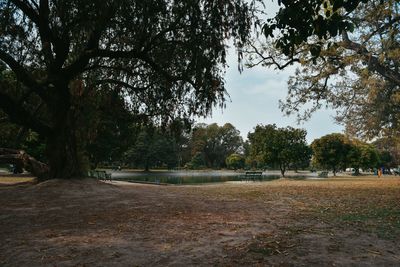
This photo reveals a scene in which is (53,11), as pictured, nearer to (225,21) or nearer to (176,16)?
(176,16)

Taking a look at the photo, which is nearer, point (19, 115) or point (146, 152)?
point (19, 115)

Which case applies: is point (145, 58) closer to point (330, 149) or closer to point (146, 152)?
point (330, 149)

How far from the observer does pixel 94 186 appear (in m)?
14.2

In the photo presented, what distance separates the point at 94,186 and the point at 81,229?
304 inches

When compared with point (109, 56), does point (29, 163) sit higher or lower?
lower

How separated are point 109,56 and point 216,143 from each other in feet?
343

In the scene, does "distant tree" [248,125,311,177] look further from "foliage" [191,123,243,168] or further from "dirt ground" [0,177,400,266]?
"foliage" [191,123,243,168]

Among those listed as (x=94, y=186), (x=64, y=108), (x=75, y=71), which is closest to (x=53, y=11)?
(x=75, y=71)

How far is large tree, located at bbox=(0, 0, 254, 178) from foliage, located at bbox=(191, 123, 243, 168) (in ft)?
307

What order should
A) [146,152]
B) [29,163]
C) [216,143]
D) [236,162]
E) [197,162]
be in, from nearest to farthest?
[29,163] → [146,152] → [236,162] → [197,162] → [216,143]

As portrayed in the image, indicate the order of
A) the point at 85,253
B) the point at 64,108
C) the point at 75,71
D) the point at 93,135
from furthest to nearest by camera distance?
the point at 93,135 < the point at 64,108 < the point at 75,71 < the point at 85,253

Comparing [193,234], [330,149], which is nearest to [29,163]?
[193,234]

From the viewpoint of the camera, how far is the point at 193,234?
6.29m

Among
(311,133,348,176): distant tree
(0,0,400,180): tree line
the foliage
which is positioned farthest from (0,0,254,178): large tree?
the foliage
